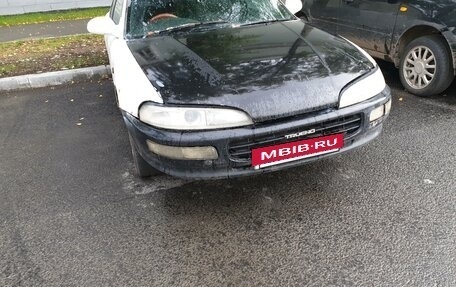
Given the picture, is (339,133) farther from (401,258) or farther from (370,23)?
(370,23)

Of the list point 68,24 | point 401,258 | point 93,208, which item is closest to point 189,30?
point 93,208

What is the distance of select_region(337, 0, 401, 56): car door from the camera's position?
4.89 m

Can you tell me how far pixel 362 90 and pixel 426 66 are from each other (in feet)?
7.61

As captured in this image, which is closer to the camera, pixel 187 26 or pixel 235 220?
pixel 235 220

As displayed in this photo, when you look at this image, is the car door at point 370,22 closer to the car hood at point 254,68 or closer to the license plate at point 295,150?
the car hood at point 254,68

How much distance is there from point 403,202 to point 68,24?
8797 millimetres

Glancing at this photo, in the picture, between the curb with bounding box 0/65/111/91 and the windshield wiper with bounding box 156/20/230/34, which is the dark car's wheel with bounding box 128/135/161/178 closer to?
the windshield wiper with bounding box 156/20/230/34

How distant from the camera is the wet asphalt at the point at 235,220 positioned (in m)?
2.39

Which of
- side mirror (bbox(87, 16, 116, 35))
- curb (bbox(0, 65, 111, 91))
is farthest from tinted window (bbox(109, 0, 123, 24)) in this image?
curb (bbox(0, 65, 111, 91))

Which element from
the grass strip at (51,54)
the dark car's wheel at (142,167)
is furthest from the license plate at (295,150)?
the grass strip at (51,54)

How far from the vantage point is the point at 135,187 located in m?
3.29

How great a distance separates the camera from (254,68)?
2783mm

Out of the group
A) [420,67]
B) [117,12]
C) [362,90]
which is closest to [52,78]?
[117,12]

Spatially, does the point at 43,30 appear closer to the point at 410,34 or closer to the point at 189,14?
the point at 189,14
